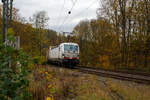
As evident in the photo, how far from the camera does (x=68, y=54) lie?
16.2 meters

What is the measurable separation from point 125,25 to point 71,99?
60.7 ft

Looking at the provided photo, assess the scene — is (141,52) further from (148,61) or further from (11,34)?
(11,34)

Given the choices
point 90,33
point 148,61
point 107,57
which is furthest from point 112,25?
point 90,33

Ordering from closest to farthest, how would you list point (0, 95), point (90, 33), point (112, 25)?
point (0, 95)
point (112, 25)
point (90, 33)

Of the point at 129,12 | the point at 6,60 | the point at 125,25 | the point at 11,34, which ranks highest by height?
the point at 129,12

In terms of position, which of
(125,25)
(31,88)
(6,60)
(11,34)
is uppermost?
(125,25)

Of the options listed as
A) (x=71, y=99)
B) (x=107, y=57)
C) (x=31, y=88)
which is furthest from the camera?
(x=107, y=57)

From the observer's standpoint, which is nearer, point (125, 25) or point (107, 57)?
point (125, 25)

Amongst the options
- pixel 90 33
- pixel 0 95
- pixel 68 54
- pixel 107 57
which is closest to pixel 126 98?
pixel 0 95

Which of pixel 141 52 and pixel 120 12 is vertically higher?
pixel 120 12

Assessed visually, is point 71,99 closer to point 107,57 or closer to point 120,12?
point 120,12

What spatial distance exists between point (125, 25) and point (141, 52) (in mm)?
4450

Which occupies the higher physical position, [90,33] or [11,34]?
[90,33]

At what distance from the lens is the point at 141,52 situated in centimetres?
2028
